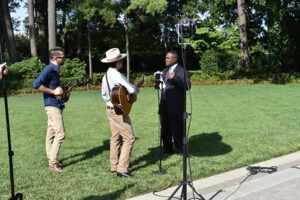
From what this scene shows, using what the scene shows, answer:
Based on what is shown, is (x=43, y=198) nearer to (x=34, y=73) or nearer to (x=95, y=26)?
(x=34, y=73)

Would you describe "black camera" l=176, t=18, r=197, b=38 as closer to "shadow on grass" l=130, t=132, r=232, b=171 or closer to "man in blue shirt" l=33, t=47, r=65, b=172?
"man in blue shirt" l=33, t=47, r=65, b=172

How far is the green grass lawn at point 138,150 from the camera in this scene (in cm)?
476

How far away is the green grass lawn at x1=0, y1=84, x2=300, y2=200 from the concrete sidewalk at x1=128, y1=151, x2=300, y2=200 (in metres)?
0.29

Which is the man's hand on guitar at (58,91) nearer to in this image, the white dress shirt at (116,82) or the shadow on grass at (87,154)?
the white dress shirt at (116,82)

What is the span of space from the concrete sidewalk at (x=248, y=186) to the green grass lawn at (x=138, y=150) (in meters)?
0.29

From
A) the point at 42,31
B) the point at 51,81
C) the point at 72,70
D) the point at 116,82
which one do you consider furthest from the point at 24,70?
the point at 116,82

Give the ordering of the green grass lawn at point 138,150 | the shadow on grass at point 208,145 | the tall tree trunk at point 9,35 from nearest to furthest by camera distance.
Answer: the green grass lawn at point 138,150, the shadow on grass at point 208,145, the tall tree trunk at point 9,35

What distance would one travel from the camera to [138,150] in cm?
688

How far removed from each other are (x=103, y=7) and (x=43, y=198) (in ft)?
95.5

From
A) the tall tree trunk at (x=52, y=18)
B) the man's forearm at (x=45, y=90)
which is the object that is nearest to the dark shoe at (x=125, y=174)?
the man's forearm at (x=45, y=90)

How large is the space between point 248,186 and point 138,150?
2778 mm

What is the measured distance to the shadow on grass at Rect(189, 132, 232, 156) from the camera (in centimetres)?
655

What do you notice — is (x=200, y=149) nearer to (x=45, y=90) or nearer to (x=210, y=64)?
(x=45, y=90)

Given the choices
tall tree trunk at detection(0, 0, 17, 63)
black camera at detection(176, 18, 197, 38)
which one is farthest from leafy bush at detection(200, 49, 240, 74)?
black camera at detection(176, 18, 197, 38)
